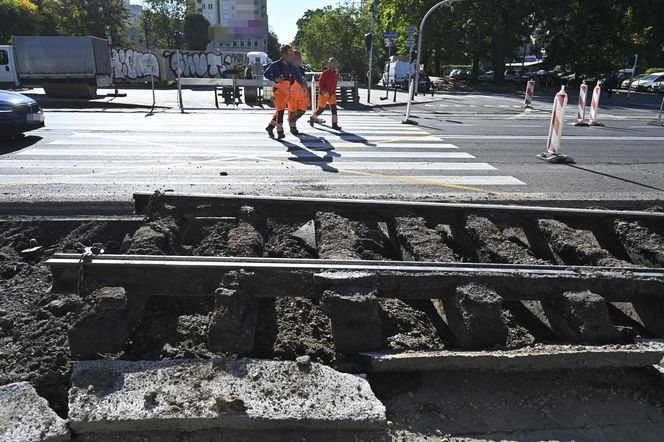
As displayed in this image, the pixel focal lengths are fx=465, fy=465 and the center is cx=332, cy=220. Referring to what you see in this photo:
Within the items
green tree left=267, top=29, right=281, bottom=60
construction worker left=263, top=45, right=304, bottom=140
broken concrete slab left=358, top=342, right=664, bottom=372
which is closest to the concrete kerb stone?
broken concrete slab left=358, top=342, right=664, bottom=372

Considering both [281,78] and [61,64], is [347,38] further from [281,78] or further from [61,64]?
[281,78]

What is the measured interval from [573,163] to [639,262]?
5885mm

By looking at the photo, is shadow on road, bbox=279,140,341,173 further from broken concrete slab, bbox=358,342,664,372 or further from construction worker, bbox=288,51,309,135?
broken concrete slab, bbox=358,342,664,372

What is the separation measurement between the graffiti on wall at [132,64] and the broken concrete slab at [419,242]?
36.8m

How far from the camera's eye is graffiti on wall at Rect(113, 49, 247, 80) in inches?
1460

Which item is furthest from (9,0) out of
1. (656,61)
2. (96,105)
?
(656,61)

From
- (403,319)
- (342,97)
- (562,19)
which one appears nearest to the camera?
(403,319)

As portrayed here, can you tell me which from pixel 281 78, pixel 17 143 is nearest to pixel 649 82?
pixel 281 78

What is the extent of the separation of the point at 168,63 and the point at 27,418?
44385 millimetres

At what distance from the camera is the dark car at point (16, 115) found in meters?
9.65

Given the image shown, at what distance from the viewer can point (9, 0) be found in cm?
5284

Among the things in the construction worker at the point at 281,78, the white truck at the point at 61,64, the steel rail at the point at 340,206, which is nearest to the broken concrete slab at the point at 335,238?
the steel rail at the point at 340,206

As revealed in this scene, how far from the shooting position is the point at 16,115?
32.1 feet

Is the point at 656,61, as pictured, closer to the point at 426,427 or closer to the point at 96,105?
the point at 96,105
